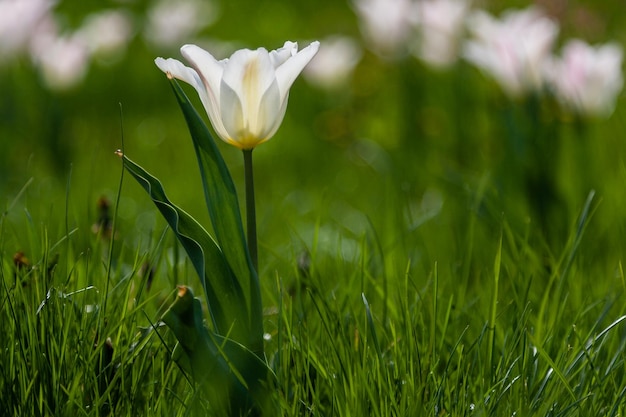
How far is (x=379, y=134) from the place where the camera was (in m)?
3.41

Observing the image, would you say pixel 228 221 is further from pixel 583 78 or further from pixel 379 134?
pixel 379 134

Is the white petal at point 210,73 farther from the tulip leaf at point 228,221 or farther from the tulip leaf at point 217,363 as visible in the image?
the tulip leaf at point 217,363

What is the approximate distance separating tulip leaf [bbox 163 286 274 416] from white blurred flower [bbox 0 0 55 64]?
6.87 ft

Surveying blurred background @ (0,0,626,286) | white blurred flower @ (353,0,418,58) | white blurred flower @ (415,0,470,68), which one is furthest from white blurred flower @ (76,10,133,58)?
white blurred flower @ (415,0,470,68)

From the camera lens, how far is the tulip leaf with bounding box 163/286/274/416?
1.03 meters

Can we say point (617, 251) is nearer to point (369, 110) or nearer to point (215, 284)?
point (215, 284)

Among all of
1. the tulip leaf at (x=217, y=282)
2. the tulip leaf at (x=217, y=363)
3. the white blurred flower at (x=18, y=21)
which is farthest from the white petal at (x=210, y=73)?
the white blurred flower at (x=18, y=21)

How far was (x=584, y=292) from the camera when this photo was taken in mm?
1562

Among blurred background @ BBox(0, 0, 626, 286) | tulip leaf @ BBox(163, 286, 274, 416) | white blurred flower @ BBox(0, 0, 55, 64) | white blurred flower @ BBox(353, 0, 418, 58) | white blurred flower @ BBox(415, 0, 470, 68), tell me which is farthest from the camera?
white blurred flower @ BBox(353, 0, 418, 58)

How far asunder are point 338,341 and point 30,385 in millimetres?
383

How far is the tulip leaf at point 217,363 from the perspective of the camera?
40.6 inches

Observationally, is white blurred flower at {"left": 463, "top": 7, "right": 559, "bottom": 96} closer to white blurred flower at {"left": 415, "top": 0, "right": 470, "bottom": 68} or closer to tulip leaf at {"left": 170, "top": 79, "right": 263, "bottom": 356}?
white blurred flower at {"left": 415, "top": 0, "right": 470, "bottom": 68}

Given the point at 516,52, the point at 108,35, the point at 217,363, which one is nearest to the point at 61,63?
the point at 108,35

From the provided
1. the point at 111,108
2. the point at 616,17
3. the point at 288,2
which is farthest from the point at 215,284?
the point at 288,2
